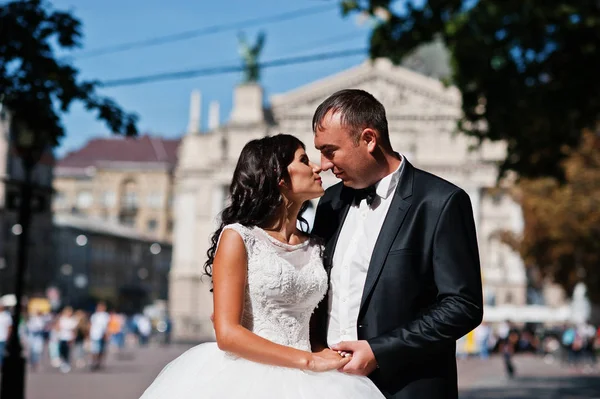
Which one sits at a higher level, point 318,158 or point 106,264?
point 318,158

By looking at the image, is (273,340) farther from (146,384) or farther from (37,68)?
(146,384)

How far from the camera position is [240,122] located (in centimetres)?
9994

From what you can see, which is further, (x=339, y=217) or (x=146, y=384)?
(x=146, y=384)

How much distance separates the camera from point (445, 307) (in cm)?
428

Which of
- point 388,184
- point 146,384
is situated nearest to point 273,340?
point 388,184

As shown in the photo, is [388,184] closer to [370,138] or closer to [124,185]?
[370,138]

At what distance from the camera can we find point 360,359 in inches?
168

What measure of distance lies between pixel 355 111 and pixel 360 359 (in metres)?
0.96

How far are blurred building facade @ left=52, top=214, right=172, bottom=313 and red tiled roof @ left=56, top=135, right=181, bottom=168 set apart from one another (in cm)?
836

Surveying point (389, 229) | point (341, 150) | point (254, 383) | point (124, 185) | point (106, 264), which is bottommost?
point (106, 264)

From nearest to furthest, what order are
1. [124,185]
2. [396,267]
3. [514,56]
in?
[396,267] < [514,56] < [124,185]

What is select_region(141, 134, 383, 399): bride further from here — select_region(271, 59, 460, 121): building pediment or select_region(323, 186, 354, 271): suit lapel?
select_region(271, 59, 460, 121): building pediment

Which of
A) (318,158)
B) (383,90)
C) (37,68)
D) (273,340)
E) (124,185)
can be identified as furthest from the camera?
(124,185)

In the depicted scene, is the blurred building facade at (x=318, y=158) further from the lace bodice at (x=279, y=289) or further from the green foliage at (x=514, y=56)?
the lace bodice at (x=279, y=289)
